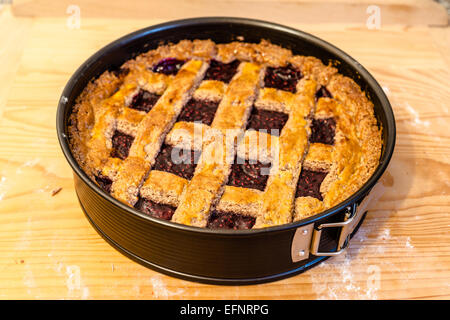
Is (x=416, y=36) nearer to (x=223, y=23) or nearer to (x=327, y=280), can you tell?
(x=223, y=23)

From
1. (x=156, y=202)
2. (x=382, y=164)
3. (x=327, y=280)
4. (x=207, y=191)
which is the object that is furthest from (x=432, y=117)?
(x=156, y=202)

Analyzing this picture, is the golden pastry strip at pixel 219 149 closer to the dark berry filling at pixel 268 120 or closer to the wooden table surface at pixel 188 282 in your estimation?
the dark berry filling at pixel 268 120

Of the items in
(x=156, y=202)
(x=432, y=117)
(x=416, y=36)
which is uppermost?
(x=416, y=36)

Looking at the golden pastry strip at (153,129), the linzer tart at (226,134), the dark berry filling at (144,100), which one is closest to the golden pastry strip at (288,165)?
the linzer tart at (226,134)

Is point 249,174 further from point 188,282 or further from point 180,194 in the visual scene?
point 188,282

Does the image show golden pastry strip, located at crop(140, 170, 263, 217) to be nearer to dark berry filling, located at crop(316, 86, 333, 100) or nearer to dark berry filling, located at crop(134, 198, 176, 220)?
dark berry filling, located at crop(134, 198, 176, 220)

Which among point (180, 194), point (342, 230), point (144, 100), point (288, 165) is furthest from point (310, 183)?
point (144, 100)

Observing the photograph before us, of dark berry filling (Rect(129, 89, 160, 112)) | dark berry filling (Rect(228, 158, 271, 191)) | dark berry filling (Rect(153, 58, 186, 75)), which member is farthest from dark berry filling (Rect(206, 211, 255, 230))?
dark berry filling (Rect(153, 58, 186, 75))
